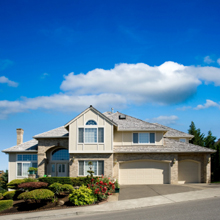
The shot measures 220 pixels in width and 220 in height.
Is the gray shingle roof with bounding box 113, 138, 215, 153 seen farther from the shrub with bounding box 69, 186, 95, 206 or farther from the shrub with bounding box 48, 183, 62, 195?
the shrub with bounding box 69, 186, 95, 206

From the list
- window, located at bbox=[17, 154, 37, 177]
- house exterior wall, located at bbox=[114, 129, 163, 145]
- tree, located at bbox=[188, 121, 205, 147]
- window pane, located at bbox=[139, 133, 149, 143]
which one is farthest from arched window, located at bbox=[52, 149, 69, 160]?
tree, located at bbox=[188, 121, 205, 147]

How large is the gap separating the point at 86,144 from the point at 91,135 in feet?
3.15

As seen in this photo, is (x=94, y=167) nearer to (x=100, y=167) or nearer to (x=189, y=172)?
→ (x=100, y=167)

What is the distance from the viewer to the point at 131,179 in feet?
85.8

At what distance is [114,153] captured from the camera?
25984 millimetres

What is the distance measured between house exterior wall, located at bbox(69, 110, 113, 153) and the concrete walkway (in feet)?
27.1

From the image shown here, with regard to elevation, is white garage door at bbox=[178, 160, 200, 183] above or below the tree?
below

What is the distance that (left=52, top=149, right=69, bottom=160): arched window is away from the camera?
93.9 feet

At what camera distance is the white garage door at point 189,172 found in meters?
26.9

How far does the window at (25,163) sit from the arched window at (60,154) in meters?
2.03

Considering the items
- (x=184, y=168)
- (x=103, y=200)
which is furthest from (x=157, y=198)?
(x=184, y=168)

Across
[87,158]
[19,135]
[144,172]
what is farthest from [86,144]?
[19,135]

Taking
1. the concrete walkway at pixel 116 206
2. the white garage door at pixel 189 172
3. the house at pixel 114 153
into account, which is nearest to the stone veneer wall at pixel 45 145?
the house at pixel 114 153

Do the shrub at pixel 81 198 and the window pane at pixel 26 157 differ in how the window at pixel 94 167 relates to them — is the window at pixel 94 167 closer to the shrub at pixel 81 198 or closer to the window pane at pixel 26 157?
the window pane at pixel 26 157
